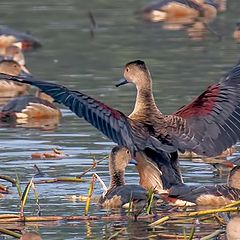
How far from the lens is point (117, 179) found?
34.7 ft

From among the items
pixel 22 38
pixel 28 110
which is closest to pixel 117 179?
pixel 28 110

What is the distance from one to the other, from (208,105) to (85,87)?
7376mm

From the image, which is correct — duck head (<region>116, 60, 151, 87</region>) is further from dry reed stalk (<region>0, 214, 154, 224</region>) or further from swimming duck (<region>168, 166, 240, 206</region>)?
dry reed stalk (<region>0, 214, 154, 224</region>)

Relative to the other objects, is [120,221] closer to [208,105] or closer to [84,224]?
[84,224]

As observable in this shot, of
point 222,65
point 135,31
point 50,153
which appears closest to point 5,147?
point 50,153

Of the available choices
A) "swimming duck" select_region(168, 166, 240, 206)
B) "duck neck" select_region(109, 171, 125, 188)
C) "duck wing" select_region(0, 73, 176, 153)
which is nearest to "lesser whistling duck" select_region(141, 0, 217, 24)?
"duck neck" select_region(109, 171, 125, 188)

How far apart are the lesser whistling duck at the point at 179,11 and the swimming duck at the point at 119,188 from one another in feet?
52.5

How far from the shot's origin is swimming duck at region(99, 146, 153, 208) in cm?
987

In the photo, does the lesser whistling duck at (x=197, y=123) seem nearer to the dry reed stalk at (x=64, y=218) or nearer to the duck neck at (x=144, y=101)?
the duck neck at (x=144, y=101)

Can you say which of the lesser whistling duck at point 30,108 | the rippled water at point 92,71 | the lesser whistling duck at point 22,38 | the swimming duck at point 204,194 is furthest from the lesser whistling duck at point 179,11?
the swimming duck at point 204,194

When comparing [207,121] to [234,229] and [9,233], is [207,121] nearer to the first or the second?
[234,229]

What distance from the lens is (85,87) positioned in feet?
57.7

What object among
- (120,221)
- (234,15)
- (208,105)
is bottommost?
(234,15)

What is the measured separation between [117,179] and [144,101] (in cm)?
68
